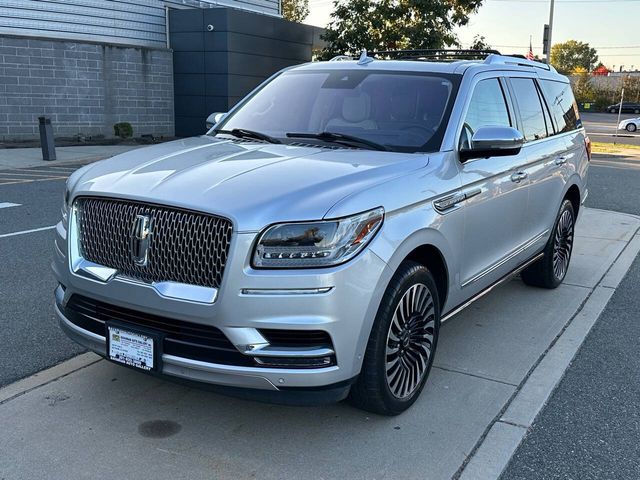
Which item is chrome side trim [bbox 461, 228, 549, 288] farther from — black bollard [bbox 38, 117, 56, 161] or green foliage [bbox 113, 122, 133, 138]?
green foliage [bbox 113, 122, 133, 138]

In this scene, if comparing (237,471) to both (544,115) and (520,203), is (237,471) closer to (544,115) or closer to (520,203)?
(520,203)

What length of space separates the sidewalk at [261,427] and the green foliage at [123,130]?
55.8 feet

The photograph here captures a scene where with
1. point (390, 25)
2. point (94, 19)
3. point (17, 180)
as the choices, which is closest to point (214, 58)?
point (94, 19)

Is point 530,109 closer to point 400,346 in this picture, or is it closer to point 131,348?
point 400,346

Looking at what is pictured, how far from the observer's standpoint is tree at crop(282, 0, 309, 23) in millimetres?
43562

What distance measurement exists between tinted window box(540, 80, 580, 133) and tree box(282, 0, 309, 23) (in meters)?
38.9

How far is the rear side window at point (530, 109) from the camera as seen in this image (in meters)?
5.07

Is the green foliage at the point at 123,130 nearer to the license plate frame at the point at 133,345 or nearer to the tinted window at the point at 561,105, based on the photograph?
the tinted window at the point at 561,105

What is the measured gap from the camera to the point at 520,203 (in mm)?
4797

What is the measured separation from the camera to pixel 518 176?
15.5 feet

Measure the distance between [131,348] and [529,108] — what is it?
3.71 metres

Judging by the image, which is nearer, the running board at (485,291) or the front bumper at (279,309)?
the front bumper at (279,309)

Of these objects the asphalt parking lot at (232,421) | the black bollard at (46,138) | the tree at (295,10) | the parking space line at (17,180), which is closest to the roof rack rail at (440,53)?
the asphalt parking lot at (232,421)

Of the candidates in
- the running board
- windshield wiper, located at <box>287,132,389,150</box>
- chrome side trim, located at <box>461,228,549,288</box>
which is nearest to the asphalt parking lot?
the running board
